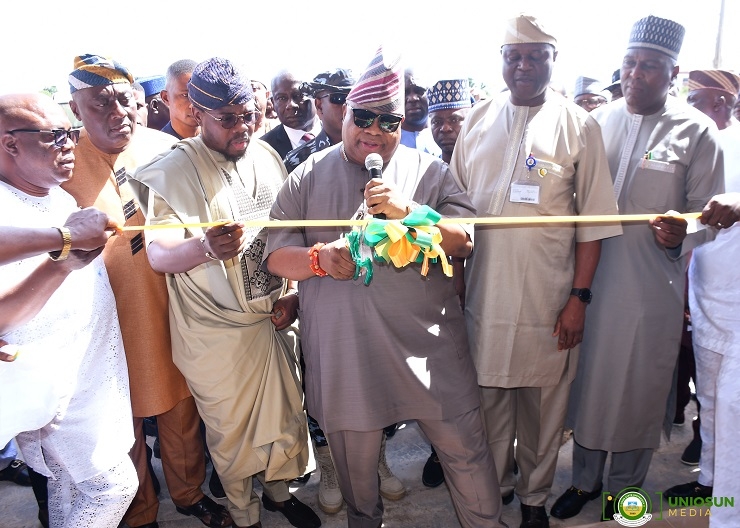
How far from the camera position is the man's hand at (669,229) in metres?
2.78

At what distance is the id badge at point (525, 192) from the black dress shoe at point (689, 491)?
210 cm

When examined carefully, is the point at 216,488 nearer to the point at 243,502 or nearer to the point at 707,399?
the point at 243,502

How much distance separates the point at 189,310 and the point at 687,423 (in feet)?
12.8

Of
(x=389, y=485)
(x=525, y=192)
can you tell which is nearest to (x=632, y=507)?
(x=389, y=485)

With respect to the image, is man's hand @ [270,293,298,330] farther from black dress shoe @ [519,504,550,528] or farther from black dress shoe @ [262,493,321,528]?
black dress shoe @ [519,504,550,528]

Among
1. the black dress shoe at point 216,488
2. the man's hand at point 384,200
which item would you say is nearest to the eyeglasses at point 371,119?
the man's hand at point 384,200

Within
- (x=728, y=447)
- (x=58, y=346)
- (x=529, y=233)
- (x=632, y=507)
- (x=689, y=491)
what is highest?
(x=529, y=233)

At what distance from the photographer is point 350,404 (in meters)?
2.65

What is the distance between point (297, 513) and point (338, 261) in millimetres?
1871

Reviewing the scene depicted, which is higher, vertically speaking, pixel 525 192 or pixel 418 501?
pixel 525 192

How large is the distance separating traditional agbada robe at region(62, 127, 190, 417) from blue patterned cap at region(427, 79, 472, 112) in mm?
2193

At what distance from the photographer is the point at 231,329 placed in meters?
2.99

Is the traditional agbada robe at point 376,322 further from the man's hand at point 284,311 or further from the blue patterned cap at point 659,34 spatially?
the blue patterned cap at point 659,34

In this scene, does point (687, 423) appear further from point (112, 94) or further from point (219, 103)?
point (112, 94)
